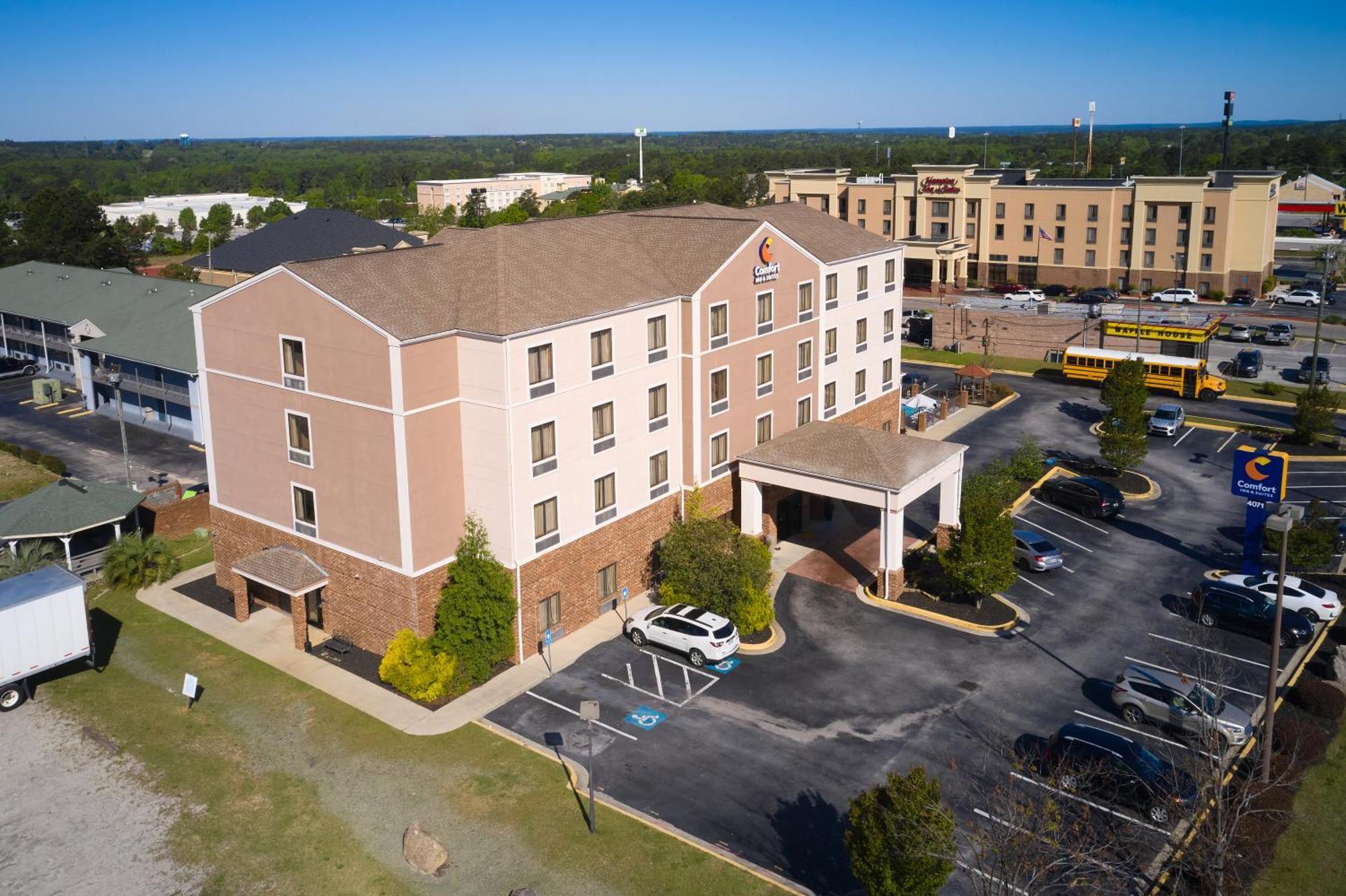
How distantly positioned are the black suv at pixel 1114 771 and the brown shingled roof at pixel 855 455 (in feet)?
42.4

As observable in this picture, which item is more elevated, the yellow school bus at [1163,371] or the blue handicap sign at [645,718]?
the yellow school bus at [1163,371]

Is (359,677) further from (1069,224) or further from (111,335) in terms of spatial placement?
(1069,224)

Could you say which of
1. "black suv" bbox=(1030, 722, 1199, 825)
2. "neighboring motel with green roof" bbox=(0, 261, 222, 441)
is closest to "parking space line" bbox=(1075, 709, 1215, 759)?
"black suv" bbox=(1030, 722, 1199, 825)

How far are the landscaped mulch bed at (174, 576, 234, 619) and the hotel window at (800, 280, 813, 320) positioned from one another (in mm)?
28024

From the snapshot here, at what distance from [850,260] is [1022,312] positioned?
46.1 metres

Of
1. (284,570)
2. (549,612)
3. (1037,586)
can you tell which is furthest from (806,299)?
(284,570)

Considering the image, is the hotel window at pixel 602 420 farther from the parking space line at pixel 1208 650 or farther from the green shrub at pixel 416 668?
the parking space line at pixel 1208 650

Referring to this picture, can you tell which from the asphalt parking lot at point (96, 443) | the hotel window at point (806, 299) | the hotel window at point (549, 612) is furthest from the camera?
the asphalt parking lot at point (96, 443)

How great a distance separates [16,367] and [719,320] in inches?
2595

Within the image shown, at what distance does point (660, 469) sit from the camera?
43.4 metres

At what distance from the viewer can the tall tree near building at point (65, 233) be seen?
11225 cm

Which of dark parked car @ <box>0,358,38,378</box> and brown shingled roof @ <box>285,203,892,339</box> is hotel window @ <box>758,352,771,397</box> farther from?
dark parked car @ <box>0,358,38,378</box>

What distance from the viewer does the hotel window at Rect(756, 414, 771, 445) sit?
157ft

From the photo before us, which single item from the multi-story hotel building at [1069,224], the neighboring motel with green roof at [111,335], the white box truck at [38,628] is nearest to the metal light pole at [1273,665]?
the white box truck at [38,628]
